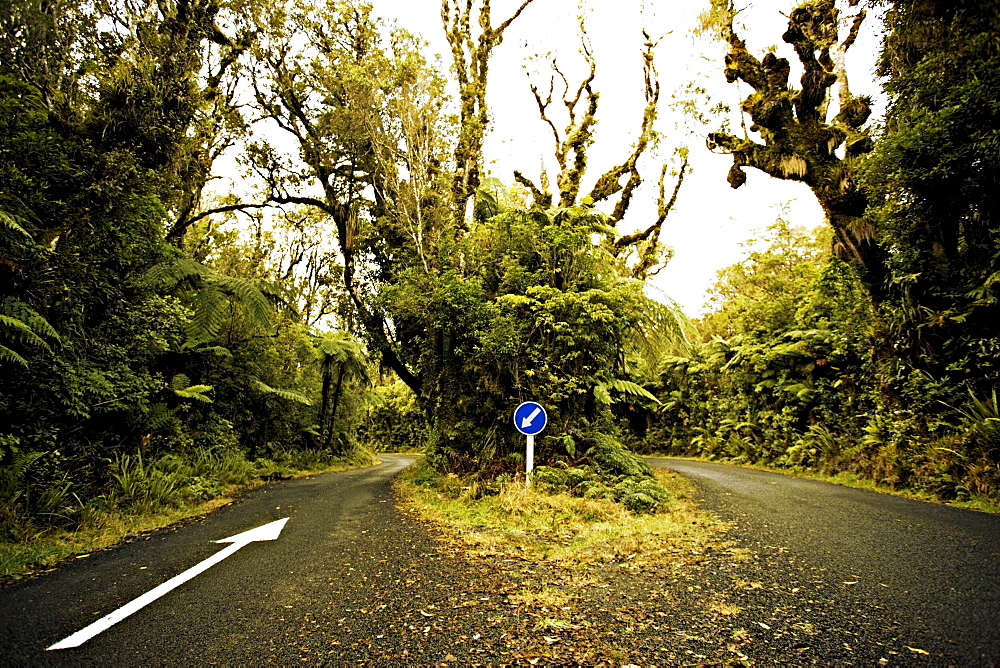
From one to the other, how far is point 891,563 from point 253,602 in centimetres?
536

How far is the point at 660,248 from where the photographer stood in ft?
60.1

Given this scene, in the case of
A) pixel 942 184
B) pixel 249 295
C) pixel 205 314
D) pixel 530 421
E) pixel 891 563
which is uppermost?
pixel 942 184

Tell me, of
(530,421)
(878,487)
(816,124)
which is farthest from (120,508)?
(816,124)

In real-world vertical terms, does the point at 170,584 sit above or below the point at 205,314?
below

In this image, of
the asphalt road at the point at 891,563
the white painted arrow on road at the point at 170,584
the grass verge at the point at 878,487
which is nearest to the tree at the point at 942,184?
the grass verge at the point at 878,487

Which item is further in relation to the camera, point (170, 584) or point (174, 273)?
point (174, 273)

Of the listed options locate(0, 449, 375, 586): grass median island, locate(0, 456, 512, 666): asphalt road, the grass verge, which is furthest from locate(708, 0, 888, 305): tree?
locate(0, 449, 375, 586): grass median island

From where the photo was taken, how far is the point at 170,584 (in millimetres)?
3910

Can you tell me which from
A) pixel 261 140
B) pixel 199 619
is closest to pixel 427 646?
pixel 199 619

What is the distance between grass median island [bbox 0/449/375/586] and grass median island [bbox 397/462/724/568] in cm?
359

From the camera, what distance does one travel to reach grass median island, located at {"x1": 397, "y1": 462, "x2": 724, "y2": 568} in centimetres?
490

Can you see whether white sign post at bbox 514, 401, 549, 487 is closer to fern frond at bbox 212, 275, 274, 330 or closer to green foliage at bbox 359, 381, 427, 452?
fern frond at bbox 212, 275, 274, 330

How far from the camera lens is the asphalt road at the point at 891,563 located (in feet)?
9.32

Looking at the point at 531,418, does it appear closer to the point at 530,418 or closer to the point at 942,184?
the point at 530,418
